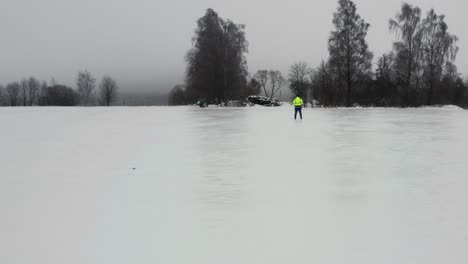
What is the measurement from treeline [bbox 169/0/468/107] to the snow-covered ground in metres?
35.5

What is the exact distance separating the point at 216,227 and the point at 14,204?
10.7 ft

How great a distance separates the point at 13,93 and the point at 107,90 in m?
40.1

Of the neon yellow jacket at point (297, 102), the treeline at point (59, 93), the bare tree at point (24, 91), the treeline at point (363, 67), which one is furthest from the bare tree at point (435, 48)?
the bare tree at point (24, 91)

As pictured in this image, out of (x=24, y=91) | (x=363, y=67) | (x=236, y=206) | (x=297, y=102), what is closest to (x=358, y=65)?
(x=363, y=67)

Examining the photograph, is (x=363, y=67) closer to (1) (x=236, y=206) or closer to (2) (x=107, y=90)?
(1) (x=236, y=206)

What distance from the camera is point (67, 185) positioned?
7.24 meters

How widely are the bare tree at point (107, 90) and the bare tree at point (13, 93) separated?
3257cm

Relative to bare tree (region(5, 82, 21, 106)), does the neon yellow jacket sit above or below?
below

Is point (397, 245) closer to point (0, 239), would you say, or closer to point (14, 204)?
point (0, 239)

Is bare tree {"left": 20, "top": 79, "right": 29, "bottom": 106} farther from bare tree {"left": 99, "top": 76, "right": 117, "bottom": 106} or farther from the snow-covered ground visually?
the snow-covered ground

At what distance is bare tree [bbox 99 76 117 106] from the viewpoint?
277 ft

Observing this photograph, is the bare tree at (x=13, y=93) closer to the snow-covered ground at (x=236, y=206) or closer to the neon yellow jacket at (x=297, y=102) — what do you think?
the neon yellow jacket at (x=297, y=102)

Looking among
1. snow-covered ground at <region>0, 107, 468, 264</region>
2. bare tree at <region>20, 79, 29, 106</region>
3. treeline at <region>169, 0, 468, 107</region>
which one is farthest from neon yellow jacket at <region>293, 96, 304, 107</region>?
bare tree at <region>20, 79, 29, 106</region>

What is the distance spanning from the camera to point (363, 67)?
146 feet
